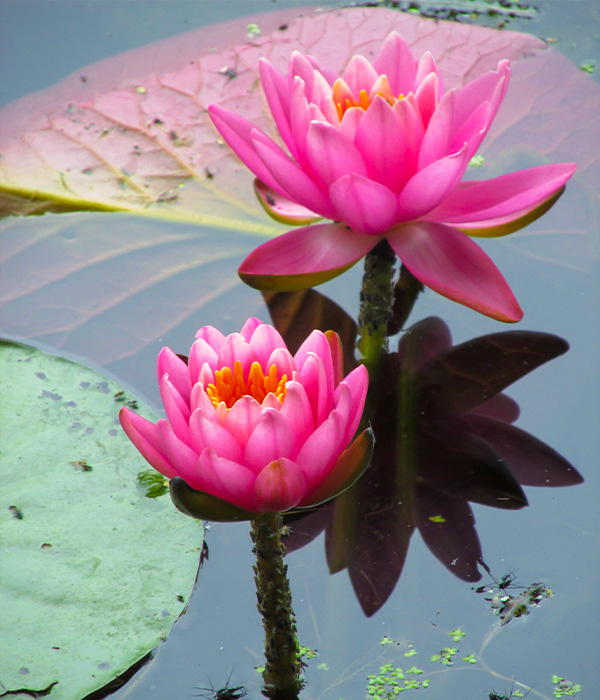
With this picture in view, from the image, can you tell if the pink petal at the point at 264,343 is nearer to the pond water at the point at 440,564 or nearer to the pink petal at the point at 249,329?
the pink petal at the point at 249,329

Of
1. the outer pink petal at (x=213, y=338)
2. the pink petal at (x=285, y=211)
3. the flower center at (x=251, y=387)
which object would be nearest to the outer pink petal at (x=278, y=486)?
the flower center at (x=251, y=387)

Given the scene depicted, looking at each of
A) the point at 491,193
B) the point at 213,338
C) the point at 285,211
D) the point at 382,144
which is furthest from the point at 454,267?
the point at 213,338

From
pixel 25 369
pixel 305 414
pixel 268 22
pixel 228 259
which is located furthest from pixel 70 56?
pixel 305 414

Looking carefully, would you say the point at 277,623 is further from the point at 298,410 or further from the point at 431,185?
the point at 431,185

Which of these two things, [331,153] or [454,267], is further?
[454,267]

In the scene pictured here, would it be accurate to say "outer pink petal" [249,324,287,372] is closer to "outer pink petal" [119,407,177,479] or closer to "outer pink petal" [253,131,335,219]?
"outer pink petal" [119,407,177,479]
